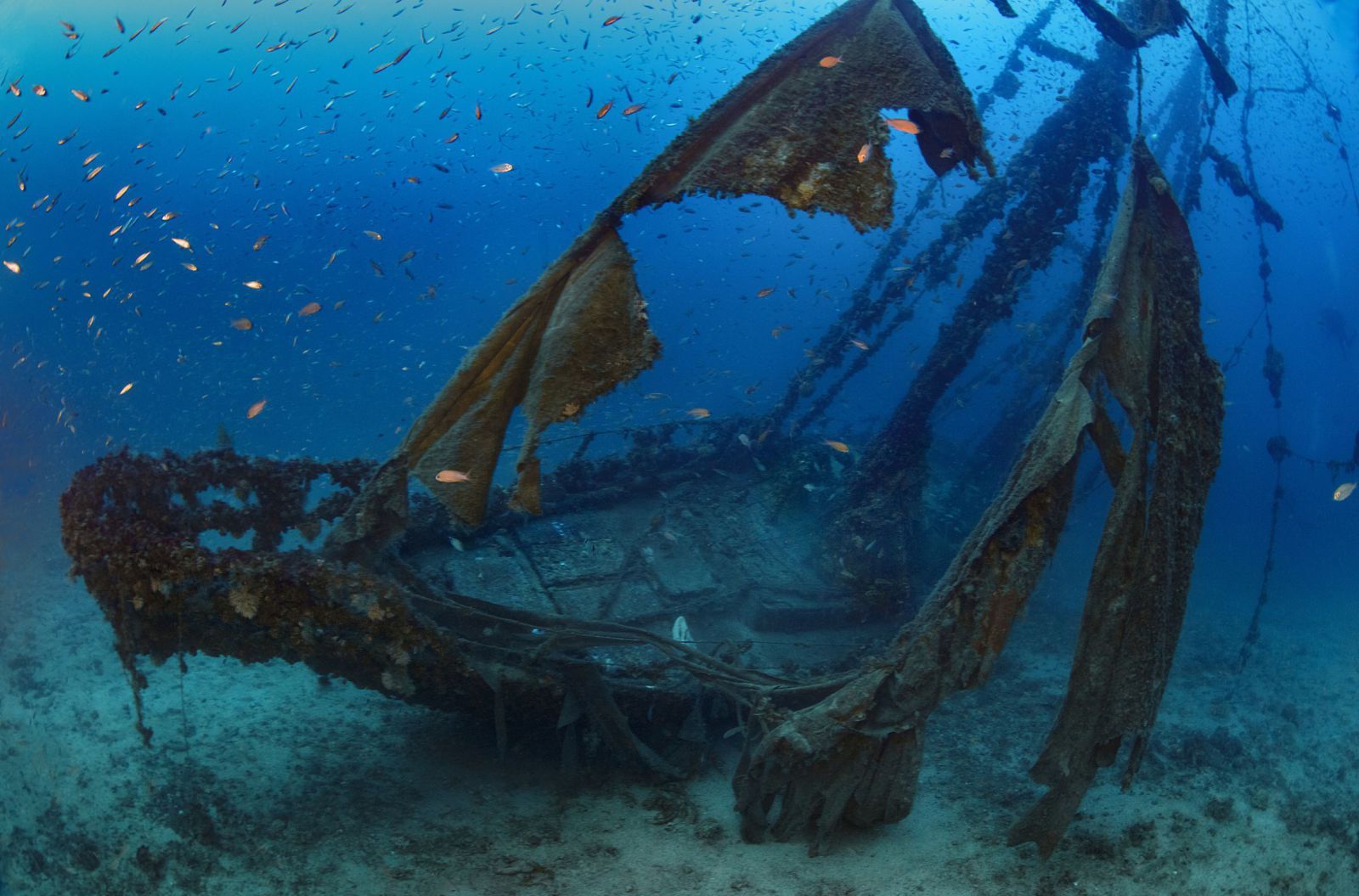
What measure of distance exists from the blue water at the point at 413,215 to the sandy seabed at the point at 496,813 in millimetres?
33215

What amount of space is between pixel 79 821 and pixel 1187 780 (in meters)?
7.78

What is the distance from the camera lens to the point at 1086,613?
4.41 m

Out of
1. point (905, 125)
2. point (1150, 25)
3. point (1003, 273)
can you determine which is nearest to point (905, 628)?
point (905, 125)

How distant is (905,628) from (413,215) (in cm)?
5555

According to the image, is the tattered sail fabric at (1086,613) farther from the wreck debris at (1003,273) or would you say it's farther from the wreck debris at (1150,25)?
the wreck debris at (1150,25)

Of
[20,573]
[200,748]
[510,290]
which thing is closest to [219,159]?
[510,290]

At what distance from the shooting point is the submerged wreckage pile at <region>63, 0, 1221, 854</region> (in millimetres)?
4090

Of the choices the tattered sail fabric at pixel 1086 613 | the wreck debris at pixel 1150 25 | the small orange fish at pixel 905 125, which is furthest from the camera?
the wreck debris at pixel 1150 25

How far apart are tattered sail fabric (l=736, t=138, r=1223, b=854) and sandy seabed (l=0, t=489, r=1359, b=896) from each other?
42 cm

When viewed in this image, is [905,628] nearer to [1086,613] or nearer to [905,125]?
[1086,613]

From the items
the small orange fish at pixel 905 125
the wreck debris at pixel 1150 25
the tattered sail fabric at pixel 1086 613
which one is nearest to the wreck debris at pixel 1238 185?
the wreck debris at pixel 1150 25

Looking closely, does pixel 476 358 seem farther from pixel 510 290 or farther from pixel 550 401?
pixel 510 290

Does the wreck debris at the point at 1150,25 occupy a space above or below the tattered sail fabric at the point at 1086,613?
above

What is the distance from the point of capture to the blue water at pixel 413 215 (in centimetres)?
5156
